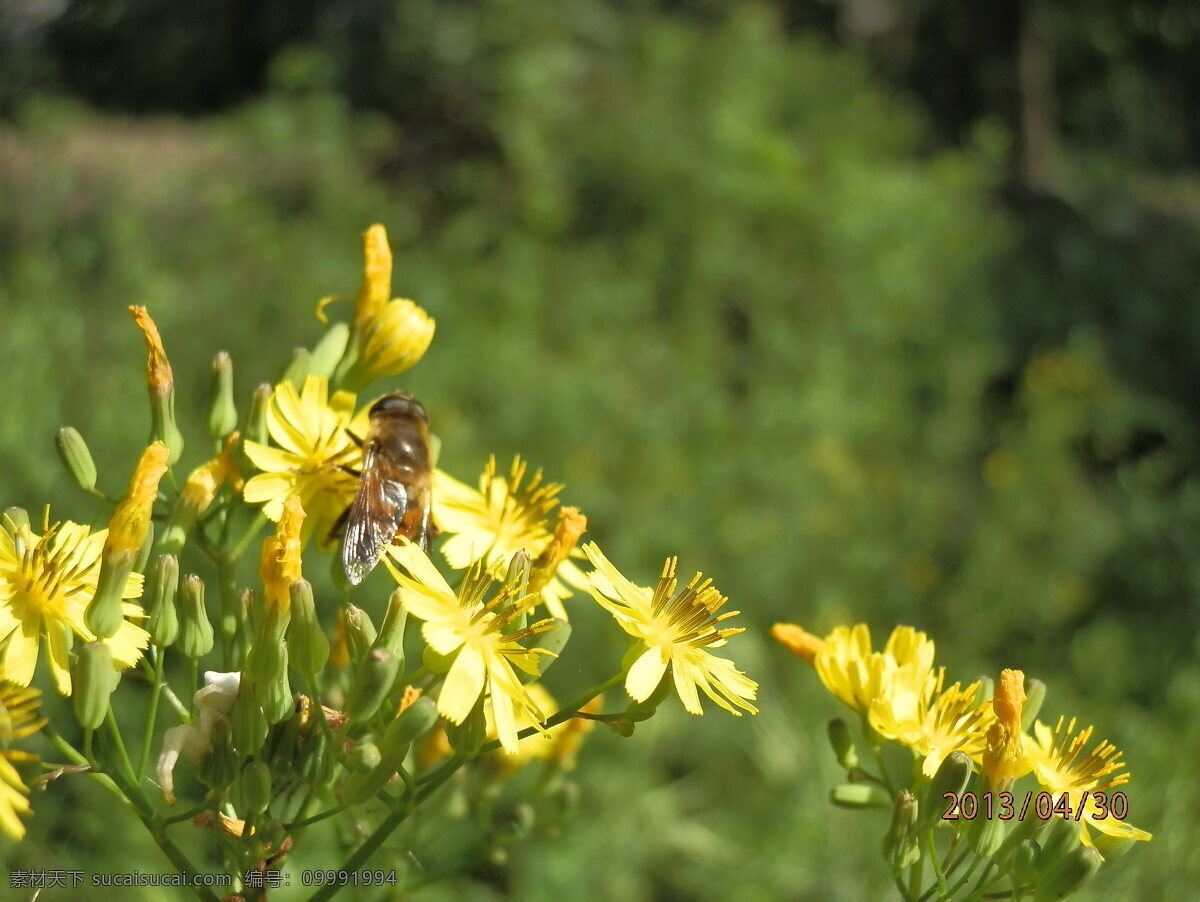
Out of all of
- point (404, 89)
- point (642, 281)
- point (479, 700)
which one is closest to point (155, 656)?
point (479, 700)

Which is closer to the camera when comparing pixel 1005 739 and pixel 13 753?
pixel 13 753

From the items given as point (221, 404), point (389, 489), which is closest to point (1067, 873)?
point (389, 489)

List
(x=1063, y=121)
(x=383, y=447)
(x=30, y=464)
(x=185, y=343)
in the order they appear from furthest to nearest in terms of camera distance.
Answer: (x=1063, y=121) → (x=185, y=343) → (x=30, y=464) → (x=383, y=447)

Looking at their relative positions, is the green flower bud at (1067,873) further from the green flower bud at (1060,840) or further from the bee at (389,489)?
the bee at (389,489)

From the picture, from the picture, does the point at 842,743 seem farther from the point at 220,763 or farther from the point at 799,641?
the point at 220,763

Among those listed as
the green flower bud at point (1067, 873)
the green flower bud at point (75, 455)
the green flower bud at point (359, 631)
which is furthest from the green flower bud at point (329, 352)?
the green flower bud at point (1067, 873)

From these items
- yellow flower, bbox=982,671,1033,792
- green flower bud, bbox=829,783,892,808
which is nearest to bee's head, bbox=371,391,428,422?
green flower bud, bbox=829,783,892,808

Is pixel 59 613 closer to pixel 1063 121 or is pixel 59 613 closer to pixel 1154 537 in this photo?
pixel 1154 537
